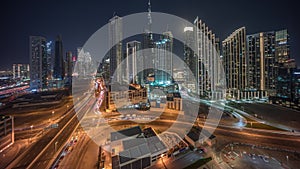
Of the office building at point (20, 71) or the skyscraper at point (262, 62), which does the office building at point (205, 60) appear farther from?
the office building at point (20, 71)

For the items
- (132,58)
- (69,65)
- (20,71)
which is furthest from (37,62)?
(69,65)

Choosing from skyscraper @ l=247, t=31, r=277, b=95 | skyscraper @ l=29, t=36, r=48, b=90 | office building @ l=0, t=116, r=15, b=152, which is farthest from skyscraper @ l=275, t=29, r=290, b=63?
skyscraper @ l=29, t=36, r=48, b=90

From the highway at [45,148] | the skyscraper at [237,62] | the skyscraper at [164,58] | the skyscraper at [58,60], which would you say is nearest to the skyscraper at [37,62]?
the skyscraper at [58,60]

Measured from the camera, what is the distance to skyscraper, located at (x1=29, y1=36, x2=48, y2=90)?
14328mm

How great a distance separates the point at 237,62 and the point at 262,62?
1814 millimetres

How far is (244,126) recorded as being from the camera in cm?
552

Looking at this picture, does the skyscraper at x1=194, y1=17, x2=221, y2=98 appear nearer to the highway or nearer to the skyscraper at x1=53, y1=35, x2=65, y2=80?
the highway

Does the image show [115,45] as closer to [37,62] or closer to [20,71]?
[37,62]

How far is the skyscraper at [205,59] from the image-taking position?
11344 mm

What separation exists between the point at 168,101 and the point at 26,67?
2583cm

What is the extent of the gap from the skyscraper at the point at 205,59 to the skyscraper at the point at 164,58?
18.8ft

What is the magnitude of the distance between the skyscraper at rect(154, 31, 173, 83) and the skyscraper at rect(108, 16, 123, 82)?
4646 mm

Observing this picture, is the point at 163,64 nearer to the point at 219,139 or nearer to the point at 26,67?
the point at 219,139


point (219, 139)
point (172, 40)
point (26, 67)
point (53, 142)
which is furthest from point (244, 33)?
point (26, 67)
